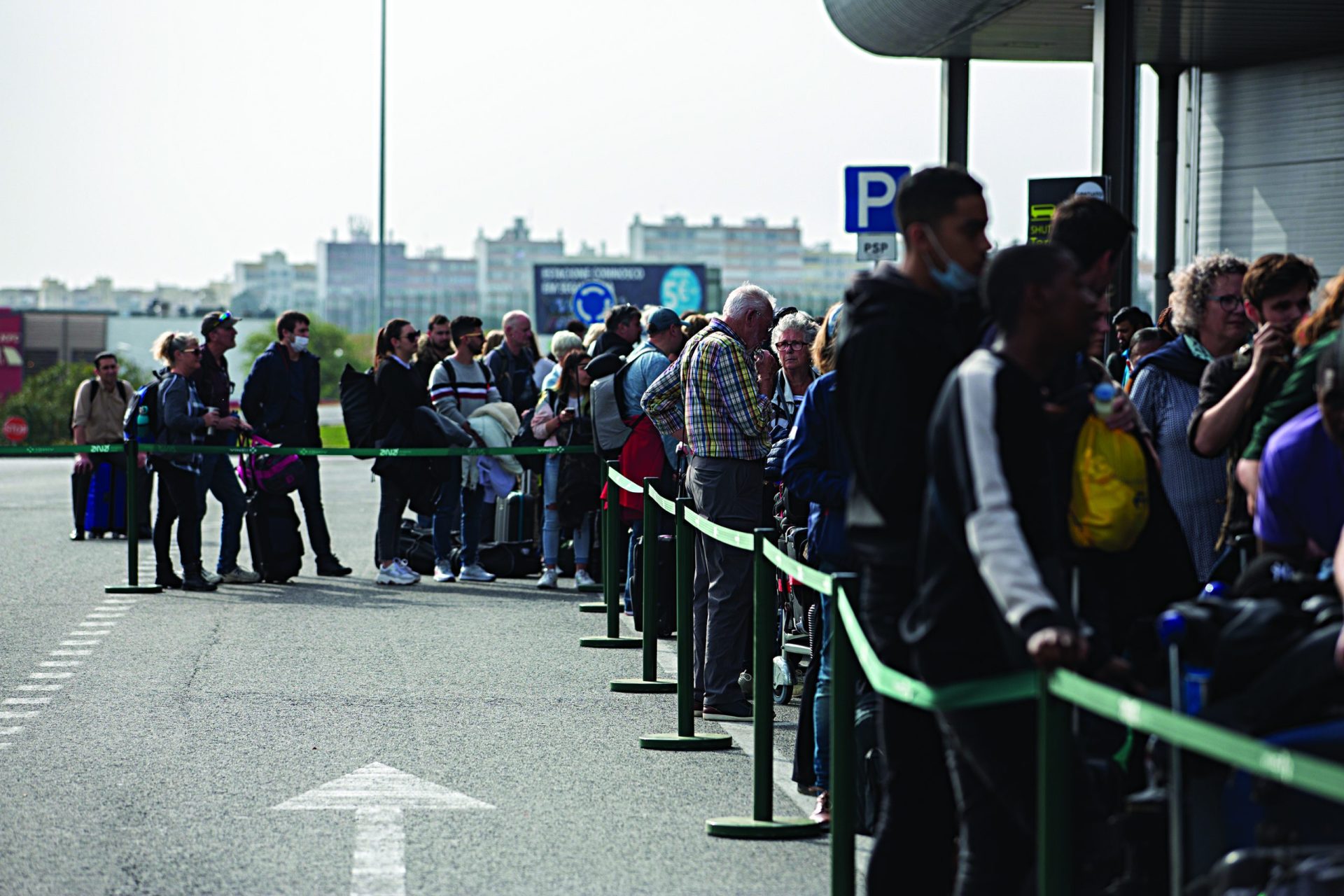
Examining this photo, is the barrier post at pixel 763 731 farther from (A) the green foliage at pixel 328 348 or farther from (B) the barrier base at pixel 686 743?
(A) the green foliage at pixel 328 348

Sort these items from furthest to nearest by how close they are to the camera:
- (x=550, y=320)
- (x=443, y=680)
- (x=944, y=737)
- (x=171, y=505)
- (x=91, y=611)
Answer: (x=550, y=320)
(x=171, y=505)
(x=91, y=611)
(x=443, y=680)
(x=944, y=737)

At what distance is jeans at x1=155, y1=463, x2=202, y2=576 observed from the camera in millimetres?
13523

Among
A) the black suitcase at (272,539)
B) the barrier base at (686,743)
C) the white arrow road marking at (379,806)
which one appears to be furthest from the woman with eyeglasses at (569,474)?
the white arrow road marking at (379,806)

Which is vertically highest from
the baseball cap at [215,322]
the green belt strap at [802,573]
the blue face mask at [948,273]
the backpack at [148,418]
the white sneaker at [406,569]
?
the baseball cap at [215,322]

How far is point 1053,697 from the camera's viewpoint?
11.9 feet

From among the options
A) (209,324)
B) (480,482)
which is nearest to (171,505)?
(209,324)

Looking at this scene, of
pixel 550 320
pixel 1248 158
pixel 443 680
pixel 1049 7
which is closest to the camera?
pixel 443 680

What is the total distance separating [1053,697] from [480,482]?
10.8 metres

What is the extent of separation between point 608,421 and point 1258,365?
665 cm

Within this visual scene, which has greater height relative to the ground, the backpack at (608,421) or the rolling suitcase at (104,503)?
the backpack at (608,421)

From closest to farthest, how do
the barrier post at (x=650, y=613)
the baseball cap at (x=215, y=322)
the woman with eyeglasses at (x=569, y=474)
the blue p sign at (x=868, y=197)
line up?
the barrier post at (x=650, y=613), the woman with eyeglasses at (x=569, y=474), the baseball cap at (x=215, y=322), the blue p sign at (x=868, y=197)

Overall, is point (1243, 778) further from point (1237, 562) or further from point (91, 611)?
point (91, 611)

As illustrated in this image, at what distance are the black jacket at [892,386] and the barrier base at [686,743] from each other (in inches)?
146

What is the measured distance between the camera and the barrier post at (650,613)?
8883 millimetres
